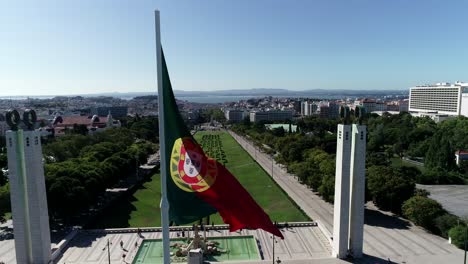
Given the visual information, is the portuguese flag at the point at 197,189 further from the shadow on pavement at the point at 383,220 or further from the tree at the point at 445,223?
the shadow on pavement at the point at 383,220

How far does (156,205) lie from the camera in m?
48.7

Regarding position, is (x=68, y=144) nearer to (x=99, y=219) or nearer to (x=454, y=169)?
(x=99, y=219)

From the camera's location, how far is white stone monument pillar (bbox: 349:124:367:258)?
101ft

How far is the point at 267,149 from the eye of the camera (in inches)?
3713

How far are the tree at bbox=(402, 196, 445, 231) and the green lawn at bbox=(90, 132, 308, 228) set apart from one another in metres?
11.6

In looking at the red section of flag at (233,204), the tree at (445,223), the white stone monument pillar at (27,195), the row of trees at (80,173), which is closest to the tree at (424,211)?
the tree at (445,223)

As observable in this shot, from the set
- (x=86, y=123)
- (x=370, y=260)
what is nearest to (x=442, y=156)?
(x=370, y=260)

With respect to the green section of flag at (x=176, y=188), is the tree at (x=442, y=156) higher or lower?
lower

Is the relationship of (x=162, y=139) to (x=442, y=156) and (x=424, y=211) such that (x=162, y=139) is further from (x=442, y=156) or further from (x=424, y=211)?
(x=442, y=156)

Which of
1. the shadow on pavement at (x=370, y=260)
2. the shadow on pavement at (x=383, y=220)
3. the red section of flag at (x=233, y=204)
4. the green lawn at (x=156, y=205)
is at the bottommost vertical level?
the green lawn at (x=156, y=205)

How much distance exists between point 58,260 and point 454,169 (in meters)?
66.4

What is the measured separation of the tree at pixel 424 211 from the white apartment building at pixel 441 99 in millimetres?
116622

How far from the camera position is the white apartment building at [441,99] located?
13775 cm

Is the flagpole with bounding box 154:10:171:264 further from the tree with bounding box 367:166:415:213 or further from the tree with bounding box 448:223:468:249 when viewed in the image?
the tree with bounding box 367:166:415:213
